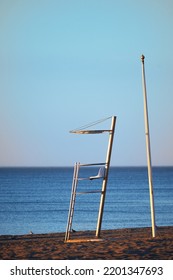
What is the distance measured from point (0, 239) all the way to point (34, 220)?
19.9 meters

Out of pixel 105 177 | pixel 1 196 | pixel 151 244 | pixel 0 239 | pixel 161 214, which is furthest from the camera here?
pixel 1 196

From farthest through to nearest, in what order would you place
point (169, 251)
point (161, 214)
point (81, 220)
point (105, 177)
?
1. point (161, 214)
2. point (81, 220)
3. point (105, 177)
4. point (169, 251)

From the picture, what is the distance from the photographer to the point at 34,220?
140 feet

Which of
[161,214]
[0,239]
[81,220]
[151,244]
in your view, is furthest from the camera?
[161,214]
